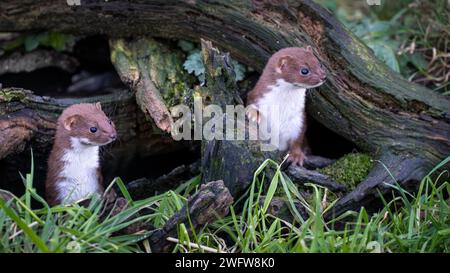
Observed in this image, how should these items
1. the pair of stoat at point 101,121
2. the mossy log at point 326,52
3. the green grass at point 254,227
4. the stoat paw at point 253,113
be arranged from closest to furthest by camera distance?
1. the green grass at point 254,227
2. the mossy log at point 326,52
3. the pair of stoat at point 101,121
4. the stoat paw at point 253,113

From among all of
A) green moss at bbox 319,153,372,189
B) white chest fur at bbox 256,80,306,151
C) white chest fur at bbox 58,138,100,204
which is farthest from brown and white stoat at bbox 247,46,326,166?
white chest fur at bbox 58,138,100,204

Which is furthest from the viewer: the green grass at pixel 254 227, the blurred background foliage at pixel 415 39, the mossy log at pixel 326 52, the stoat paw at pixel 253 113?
the blurred background foliage at pixel 415 39

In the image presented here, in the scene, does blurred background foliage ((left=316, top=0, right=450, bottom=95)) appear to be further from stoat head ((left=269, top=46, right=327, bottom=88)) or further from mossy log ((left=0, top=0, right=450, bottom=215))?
stoat head ((left=269, top=46, right=327, bottom=88))

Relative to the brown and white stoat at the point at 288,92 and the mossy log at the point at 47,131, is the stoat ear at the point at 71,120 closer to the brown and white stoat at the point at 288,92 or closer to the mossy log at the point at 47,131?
the mossy log at the point at 47,131

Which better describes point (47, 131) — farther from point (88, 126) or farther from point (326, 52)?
point (326, 52)

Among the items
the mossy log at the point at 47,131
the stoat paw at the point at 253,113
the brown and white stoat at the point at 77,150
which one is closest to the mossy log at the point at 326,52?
the stoat paw at the point at 253,113

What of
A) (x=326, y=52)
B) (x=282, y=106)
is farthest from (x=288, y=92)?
(x=326, y=52)
